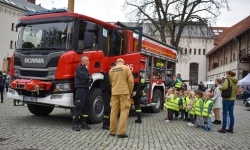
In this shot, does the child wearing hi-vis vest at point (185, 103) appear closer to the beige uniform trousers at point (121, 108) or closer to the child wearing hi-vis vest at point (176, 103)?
the child wearing hi-vis vest at point (176, 103)

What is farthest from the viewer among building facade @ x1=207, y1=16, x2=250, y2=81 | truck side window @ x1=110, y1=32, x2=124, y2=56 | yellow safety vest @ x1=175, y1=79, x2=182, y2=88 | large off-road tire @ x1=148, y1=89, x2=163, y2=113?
building facade @ x1=207, y1=16, x2=250, y2=81

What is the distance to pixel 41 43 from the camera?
9.02 m

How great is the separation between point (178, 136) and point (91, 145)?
2695 millimetres

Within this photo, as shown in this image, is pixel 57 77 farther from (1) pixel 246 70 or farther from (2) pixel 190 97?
(1) pixel 246 70

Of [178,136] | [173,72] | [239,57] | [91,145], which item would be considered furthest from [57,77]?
[239,57]

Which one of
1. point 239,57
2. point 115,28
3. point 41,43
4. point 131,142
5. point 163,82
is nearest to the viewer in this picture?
point 131,142

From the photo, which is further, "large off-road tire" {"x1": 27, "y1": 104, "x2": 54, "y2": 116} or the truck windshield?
"large off-road tire" {"x1": 27, "y1": 104, "x2": 54, "y2": 116}

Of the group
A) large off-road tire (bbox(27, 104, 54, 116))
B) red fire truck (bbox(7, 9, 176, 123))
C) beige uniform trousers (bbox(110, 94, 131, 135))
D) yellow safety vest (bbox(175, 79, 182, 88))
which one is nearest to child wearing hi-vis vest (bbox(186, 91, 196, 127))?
red fire truck (bbox(7, 9, 176, 123))

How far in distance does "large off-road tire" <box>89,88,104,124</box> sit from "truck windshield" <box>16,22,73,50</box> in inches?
62.7

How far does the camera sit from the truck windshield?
8.76 metres

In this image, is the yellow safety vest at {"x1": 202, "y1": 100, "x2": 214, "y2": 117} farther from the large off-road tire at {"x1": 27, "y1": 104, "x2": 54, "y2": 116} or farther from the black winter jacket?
the large off-road tire at {"x1": 27, "y1": 104, "x2": 54, "y2": 116}

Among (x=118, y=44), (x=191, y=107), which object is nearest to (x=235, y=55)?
(x=191, y=107)

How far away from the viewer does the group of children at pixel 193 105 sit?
9.88 m

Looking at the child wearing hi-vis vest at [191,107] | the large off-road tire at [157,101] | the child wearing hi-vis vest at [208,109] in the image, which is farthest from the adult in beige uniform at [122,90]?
the large off-road tire at [157,101]
